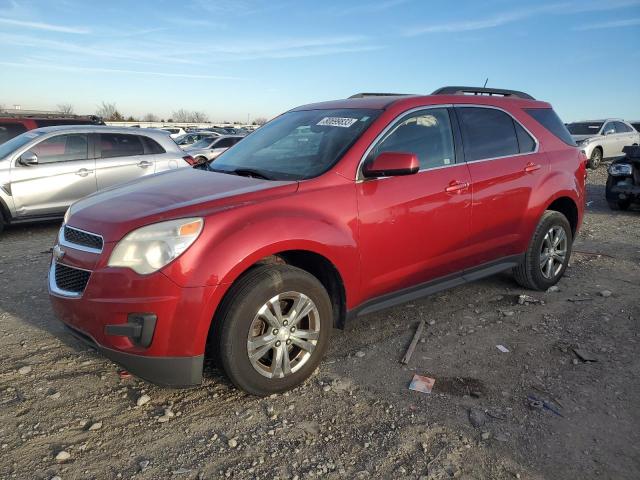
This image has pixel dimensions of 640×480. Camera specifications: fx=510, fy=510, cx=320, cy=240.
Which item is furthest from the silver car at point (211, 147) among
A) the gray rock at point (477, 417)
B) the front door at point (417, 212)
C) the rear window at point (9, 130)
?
the gray rock at point (477, 417)

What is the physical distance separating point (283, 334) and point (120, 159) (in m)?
6.25

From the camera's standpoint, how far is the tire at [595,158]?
16341 mm

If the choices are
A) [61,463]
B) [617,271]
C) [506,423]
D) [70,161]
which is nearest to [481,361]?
[506,423]

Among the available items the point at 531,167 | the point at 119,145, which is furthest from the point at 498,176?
the point at 119,145

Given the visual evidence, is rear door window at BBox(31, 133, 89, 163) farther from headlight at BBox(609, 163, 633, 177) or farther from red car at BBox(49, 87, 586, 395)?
headlight at BBox(609, 163, 633, 177)

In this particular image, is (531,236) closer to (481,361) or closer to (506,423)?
(481,361)

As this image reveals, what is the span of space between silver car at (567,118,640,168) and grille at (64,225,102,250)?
645 inches

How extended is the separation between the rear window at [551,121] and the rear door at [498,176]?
0.98 ft

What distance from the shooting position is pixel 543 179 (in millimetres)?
4566

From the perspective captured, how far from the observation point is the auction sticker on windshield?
3.71 metres

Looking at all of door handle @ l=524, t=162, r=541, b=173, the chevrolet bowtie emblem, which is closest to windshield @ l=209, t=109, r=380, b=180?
the chevrolet bowtie emblem

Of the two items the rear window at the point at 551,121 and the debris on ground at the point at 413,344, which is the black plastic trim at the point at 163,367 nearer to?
the debris on ground at the point at 413,344

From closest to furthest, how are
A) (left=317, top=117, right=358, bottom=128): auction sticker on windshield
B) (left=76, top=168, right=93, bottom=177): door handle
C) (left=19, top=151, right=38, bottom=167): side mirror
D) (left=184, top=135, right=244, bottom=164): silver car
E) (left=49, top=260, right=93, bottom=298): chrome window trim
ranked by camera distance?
(left=49, top=260, right=93, bottom=298): chrome window trim < (left=317, top=117, right=358, bottom=128): auction sticker on windshield < (left=19, top=151, right=38, bottom=167): side mirror < (left=76, top=168, right=93, bottom=177): door handle < (left=184, top=135, right=244, bottom=164): silver car

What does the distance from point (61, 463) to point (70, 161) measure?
6284 millimetres
